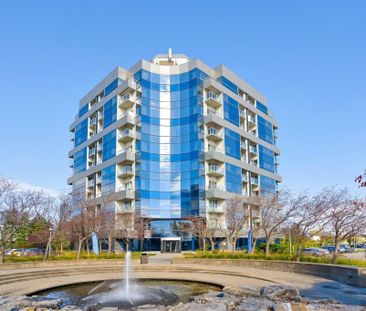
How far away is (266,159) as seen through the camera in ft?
243

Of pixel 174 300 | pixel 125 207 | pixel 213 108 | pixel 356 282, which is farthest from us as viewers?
pixel 213 108

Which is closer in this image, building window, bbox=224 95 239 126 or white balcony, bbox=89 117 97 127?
building window, bbox=224 95 239 126

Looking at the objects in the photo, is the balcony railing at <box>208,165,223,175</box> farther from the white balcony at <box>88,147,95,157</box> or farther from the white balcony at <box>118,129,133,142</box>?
the white balcony at <box>88,147,95,157</box>

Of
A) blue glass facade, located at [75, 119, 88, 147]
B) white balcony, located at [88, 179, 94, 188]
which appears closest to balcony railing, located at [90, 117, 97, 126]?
blue glass facade, located at [75, 119, 88, 147]

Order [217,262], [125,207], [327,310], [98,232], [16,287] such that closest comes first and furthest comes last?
[327,310]
[16,287]
[217,262]
[98,232]
[125,207]

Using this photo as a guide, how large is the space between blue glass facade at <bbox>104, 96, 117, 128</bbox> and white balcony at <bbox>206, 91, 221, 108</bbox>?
1706cm

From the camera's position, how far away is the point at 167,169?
5753cm

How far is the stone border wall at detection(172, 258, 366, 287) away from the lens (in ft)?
54.3

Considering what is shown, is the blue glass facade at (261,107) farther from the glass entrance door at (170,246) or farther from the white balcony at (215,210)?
the glass entrance door at (170,246)

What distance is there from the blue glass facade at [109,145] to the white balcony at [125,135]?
1.41m

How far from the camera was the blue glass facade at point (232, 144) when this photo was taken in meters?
61.6

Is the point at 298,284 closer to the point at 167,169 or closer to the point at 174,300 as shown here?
the point at 174,300

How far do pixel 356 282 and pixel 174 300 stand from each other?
885cm

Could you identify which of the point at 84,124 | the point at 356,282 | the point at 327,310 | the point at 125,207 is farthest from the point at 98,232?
the point at 84,124
